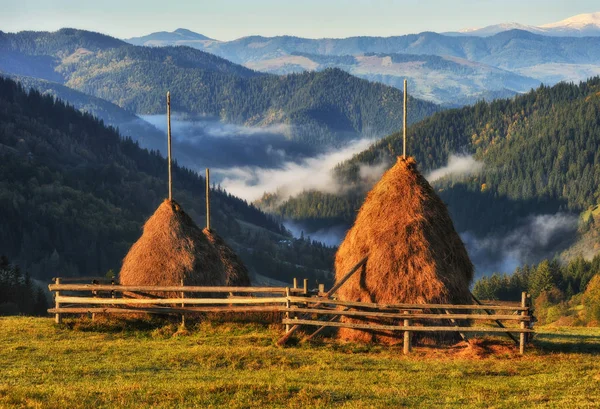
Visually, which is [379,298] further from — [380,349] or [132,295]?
[132,295]

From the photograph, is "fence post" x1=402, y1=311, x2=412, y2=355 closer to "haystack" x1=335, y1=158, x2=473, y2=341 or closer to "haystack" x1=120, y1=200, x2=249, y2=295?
"haystack" x1=335, y1=158, x2=473, y2=341

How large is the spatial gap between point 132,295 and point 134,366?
7753mm

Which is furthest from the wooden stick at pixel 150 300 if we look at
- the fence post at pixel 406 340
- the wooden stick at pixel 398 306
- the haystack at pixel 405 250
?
the fence post at pixel 406 340

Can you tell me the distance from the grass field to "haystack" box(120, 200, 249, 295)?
8.32 ft

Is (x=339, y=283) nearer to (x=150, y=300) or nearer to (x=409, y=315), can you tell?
(x=409, y=315)

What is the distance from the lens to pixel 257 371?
20344 mm

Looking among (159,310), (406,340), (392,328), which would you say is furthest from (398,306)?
(159,310)

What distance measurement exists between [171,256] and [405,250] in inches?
356

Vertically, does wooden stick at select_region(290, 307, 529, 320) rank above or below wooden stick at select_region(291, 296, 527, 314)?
below

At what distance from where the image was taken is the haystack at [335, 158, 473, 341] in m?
24.4

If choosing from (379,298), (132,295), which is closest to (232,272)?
(132,295)

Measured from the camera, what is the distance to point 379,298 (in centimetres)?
2473

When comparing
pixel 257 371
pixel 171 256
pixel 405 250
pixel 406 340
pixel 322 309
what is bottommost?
pixel 257 371

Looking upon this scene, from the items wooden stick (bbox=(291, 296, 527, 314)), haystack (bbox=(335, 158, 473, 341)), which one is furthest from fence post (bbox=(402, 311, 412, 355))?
haystack (bbox=(335, 158, 473, 341))
